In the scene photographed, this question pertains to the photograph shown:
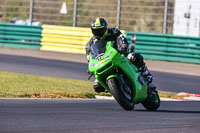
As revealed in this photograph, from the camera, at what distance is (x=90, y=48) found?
841cm

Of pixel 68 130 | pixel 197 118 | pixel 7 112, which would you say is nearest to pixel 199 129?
pixel 197 118

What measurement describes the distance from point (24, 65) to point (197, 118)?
10785 mm

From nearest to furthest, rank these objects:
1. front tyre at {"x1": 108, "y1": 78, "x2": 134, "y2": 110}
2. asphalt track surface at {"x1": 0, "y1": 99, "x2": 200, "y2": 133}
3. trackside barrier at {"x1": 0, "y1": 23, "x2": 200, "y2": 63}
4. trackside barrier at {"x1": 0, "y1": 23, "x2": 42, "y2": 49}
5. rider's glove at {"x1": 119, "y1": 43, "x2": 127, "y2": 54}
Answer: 1. asphalt track surface at {"x1": 0, "y1": 99, "x2": 200, "y2": 133}
2. front tyre at {"x1": 108, "y1": 78, "x2": 134, "y2": 110}
3. rider's glove at {"x1": 119, "y1": 43, "x2": 127, "y2": 54}
4. trackside barrier at {"x1": 0, "y1": 23, "x2": 200, "y2": 63}
5. trackside barrier at {"x1": 0, "y1": 23, "x2": 42, "y2": 49}

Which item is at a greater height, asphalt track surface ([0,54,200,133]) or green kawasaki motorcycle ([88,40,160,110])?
green kawasaki motorcycle ([88,40,160,110])

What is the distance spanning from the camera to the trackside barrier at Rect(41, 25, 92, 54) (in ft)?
75.5

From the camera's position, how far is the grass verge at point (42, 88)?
10413 mm

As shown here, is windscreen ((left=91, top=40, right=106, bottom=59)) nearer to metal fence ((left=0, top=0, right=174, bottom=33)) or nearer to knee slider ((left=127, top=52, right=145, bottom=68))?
knee slider ((left=127, top=52, right=145, bottom=68))

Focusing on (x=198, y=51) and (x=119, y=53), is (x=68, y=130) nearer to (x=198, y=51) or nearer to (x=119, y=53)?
(x=119, y=53)

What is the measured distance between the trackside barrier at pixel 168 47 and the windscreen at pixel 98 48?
1322cm

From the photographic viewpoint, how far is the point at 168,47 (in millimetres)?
21484

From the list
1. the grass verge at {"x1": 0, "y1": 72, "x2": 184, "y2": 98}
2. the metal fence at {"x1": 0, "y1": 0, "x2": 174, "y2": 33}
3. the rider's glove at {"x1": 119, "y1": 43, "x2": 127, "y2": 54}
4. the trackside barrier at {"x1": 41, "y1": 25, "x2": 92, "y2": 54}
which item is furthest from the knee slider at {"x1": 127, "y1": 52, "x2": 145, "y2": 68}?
the trackside barrier at {"x1": 41, "y1": 25, "x2": 92, "y2": 54}

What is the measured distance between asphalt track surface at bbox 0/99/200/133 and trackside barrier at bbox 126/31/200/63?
1197 centimetres

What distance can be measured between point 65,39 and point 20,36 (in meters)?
2.27

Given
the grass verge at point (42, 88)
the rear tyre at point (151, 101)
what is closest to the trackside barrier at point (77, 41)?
the grass verge at point (42, 88)
